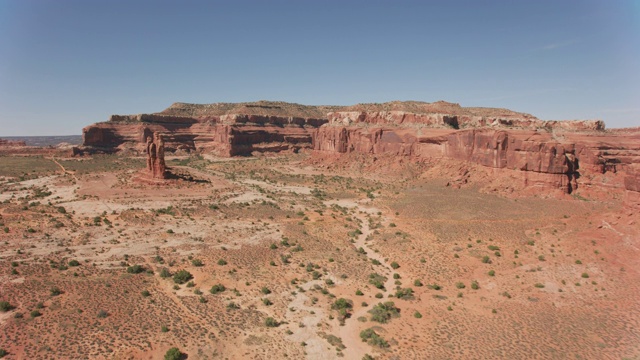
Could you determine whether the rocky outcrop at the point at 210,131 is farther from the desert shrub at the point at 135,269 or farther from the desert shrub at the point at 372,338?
the desert shrub at the point at 372,338

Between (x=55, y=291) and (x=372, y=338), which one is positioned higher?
(x=55, y=291)

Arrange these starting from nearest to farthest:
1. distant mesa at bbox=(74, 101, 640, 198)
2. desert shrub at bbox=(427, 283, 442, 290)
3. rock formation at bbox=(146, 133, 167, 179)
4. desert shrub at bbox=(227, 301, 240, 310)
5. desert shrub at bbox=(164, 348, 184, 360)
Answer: desert shrub at bbox=(164, 348, 184, 360) < desert shrub at bbox=(227, 301, 240, 310) < desert shrub at bbox=(427, 283, 442, 290) < distant mesa at bbox=(74, 101, 640, 198) < rock formation at bbox=(146, 133, 167, 179)

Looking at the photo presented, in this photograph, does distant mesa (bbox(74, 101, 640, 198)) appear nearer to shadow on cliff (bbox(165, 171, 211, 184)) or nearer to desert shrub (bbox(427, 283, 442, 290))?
desert shrub (bbox(427, 283, 442, 290))

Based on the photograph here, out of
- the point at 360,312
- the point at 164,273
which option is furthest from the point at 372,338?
the point at 164,273

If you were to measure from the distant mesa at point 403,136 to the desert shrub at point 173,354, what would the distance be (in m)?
35.1

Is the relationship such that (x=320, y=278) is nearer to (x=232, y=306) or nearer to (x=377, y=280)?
(x=377, y=280)

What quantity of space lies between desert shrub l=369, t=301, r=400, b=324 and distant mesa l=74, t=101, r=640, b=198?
23079mm

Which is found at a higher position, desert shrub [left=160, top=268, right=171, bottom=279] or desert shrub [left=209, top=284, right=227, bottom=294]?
desert shrub [left=160, top=268, right=171, bottom=279]

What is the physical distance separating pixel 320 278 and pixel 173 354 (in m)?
12.3

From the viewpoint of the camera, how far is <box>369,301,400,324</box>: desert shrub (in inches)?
869

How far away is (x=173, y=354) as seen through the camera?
57.3 ft

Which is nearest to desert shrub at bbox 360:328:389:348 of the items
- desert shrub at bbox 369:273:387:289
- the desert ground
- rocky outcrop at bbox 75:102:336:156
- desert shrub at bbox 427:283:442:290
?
the desert ground

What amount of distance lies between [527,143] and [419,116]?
28836 millimetres

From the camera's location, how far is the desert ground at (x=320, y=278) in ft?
63.1
